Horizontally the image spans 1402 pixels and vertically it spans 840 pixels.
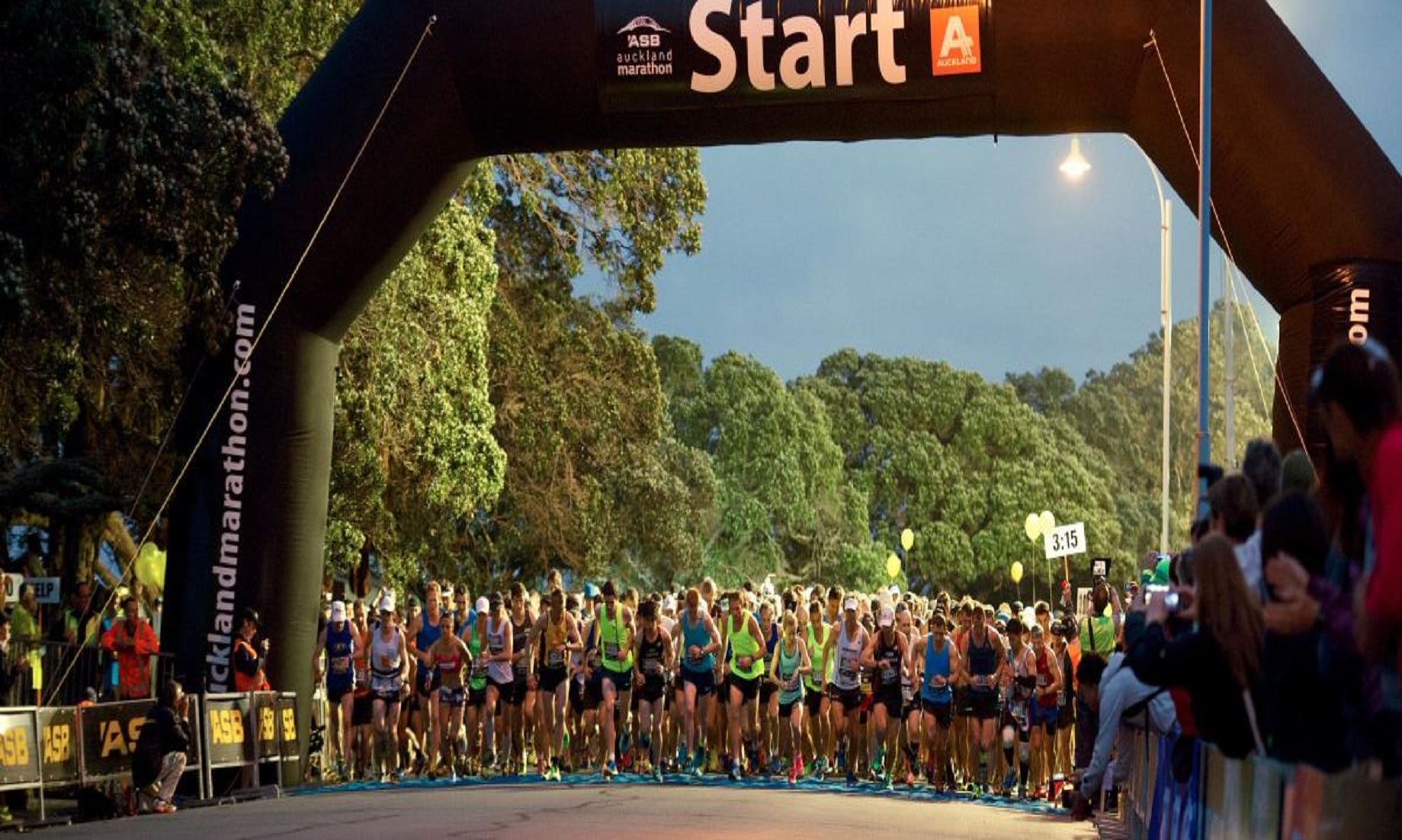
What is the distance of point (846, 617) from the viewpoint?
2203 cm

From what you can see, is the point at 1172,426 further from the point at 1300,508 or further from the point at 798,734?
the point at 1300,508

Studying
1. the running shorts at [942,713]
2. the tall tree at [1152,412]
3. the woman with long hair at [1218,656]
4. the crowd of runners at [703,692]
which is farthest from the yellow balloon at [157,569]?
the tall tree at [1152,412]

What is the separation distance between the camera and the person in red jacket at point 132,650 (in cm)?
1989

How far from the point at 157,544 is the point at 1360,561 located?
27218 mm

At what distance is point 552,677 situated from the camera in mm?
22062

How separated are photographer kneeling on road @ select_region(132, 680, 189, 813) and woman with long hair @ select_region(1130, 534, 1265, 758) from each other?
37.3 feet

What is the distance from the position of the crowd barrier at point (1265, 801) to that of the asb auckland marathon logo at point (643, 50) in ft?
30.2

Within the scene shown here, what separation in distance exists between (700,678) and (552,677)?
1703mm

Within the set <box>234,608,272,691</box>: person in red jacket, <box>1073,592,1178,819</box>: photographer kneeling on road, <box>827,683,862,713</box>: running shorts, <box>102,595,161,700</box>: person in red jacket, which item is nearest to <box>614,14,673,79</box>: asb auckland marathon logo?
<box>234,608,272,691</box>: person in red jacket

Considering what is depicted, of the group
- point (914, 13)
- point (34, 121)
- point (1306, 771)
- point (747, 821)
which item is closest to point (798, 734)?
point (747, 821)

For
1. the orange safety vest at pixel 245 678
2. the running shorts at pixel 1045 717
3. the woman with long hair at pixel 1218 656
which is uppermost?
the woman with long hair at pixel 1218 656

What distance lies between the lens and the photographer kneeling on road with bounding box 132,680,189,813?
54.1ft

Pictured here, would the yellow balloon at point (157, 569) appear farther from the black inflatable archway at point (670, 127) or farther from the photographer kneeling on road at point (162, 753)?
the photographer kneeling on road at point (162, 753)

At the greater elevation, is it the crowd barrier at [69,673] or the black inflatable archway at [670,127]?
the black inflatable archway at [670,127]
